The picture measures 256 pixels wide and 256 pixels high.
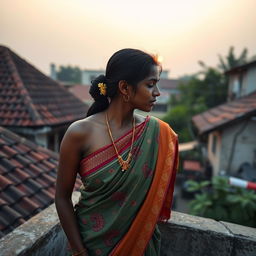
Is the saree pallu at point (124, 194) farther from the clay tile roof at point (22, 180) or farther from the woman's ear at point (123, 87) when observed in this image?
the clay tile roof at point (22, 180)

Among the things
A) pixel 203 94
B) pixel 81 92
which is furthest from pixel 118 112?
pixel 81 92

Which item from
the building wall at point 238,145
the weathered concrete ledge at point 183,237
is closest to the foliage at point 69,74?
the building wall at point 238,145

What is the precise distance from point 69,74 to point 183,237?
61145 mm

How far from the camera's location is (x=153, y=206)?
4.47 ft

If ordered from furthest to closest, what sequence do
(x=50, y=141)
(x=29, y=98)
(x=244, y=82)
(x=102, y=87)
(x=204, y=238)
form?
(x=244, y=82)
(x=50, y=141)
(x=29, y=98)
(x=204, y=238)
(x=102, y=87)

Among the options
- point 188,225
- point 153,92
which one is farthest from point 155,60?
point 188,225

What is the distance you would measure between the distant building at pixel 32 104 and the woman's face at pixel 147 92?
4281 mm

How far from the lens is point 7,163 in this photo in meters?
3.09

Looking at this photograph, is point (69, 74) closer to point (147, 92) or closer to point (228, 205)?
point (228, 205)

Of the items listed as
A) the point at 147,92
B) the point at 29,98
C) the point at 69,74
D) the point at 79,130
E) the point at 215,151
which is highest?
the point at 147,92

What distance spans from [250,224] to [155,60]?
3893 mm

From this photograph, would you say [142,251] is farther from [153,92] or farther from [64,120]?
[64,120]

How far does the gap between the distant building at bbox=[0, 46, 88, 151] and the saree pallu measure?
4.19 meters

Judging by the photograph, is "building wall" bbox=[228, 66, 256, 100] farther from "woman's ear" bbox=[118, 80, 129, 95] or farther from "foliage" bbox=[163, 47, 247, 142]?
"woman's ear" bbox=[118, 80, 129, 95]
